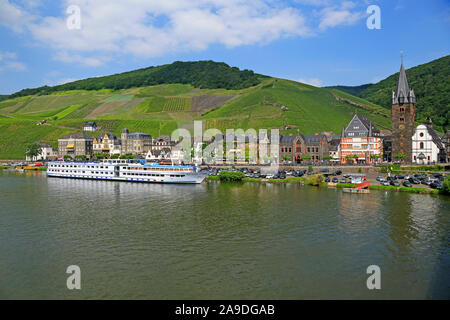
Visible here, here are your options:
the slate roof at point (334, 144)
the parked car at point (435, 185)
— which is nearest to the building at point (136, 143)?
the slate roof at point (334, 144)

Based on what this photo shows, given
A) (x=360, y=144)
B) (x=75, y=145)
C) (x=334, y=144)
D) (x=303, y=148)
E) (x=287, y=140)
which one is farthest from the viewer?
(x=75, y=145)

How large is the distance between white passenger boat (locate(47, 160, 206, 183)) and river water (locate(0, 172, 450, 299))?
23.3 metres

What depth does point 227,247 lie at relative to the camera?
32906 millimetres

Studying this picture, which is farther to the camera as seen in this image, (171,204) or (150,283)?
(171,204)

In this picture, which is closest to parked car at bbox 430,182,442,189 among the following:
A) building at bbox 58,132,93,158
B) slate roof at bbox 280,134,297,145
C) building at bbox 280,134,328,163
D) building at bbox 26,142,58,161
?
building at bbox 280,134,328,163

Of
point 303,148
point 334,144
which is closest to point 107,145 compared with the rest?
point 303,148

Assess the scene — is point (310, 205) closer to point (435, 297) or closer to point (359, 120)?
point (435, 297)

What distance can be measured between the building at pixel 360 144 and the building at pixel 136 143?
294ft

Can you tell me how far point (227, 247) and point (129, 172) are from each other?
198 feet

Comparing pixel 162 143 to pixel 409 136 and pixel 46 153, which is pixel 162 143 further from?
pixel 409 136

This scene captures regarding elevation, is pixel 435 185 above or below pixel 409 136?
below

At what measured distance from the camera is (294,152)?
119 metres
